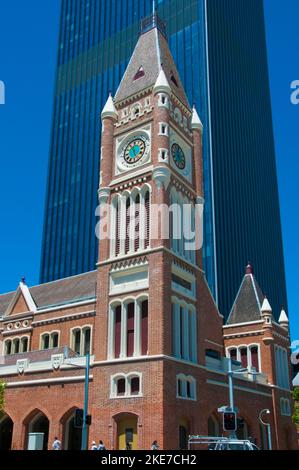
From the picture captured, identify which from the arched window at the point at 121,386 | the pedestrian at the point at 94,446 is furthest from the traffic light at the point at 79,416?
the arched window at the point at 121,386

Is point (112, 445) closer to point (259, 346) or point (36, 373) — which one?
point (36, 373)

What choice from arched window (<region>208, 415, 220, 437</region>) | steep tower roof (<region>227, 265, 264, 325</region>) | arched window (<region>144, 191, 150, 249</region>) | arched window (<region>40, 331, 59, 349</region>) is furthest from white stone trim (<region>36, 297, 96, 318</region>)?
steep tower roof (<region>227, 265, 264, 325</region>)

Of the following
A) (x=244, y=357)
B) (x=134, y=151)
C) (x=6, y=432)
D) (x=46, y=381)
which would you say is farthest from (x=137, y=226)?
(x=6, y=432)

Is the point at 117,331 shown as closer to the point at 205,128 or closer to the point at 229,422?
the point at 229,422

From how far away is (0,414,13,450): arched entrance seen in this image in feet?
140

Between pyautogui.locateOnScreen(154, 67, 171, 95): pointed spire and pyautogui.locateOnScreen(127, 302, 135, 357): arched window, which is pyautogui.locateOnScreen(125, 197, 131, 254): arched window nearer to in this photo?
pyautogui.locateOnScreen(127, 302, 135, 357): arched window

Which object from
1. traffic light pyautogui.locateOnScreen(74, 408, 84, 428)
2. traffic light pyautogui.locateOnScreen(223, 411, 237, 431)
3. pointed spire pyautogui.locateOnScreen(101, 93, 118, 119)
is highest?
pointed spire pyautogui.locateOnScreen(101, 93, 118, 119)

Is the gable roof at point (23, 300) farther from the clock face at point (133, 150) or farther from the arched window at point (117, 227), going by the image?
the clock face at point (133, 150)

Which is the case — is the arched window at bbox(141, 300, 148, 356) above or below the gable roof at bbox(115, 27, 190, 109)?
below

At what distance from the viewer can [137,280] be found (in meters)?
37.8

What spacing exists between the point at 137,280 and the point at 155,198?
20.5 ft

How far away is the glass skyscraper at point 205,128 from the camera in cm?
9831

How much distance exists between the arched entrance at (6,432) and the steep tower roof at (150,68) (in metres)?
28.7
